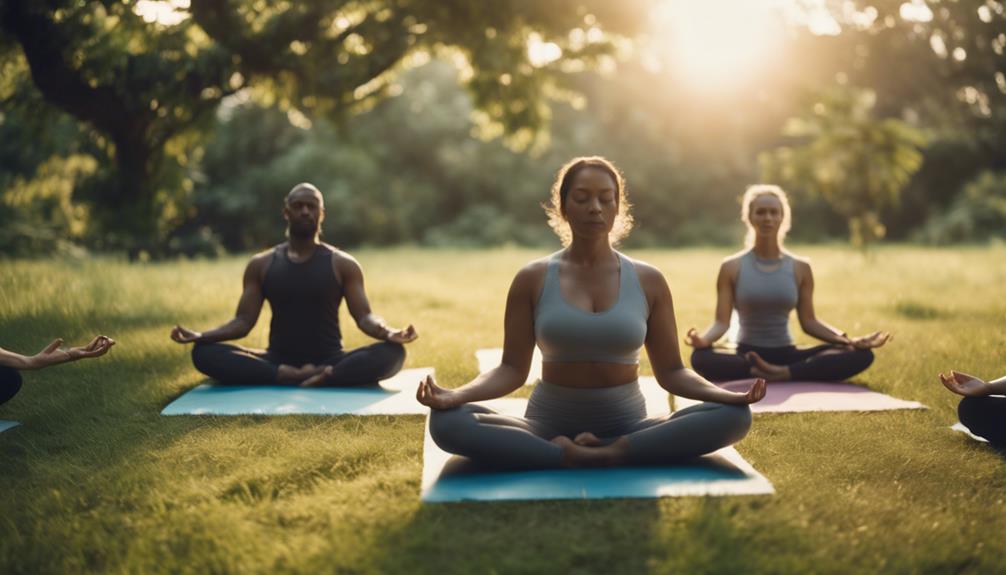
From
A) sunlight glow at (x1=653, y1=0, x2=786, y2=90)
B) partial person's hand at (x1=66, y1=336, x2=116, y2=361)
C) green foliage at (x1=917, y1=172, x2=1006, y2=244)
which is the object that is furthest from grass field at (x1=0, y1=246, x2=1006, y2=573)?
green foliage at (x1=917, y1=172, x2=1006, y2=244)

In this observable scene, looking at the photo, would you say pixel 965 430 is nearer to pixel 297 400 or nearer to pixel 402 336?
pixel 402 336

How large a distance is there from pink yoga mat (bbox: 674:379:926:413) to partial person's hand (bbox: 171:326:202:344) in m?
2.99

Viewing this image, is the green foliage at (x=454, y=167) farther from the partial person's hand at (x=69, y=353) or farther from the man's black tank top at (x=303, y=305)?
the partial person's hand at (x=69, y=353)

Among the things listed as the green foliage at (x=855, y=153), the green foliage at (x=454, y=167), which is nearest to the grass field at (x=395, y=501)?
the green foliage at (x=855, y=153)

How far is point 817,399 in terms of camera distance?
17.0ft

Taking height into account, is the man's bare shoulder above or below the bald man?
above

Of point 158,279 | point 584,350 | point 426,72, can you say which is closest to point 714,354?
point 584,350

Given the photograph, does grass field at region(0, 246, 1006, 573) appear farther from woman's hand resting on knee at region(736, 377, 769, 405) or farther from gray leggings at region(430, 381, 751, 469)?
woman's hand resting on knee at region(736, 377, 769, 405)

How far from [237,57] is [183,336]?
6311 mm

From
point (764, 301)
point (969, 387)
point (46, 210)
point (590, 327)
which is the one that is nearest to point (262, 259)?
point (590, 327)

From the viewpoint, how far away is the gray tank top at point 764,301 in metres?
5.82

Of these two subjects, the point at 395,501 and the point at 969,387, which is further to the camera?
Result: the point at 969,387

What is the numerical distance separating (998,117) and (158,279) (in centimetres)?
2822

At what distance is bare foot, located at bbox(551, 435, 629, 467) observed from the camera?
350 cm
